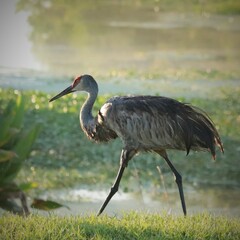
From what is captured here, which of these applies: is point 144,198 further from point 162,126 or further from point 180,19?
point 180,19

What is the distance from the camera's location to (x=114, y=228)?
21.9 ft

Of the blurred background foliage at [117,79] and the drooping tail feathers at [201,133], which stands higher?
the drooping tail feathers at [201,133]

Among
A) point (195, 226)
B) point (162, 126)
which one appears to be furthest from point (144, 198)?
point (195, 226)

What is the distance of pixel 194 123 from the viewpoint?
7758mm

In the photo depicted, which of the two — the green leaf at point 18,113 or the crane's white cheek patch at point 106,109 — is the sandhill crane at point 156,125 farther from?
the green leaf at point 18,113

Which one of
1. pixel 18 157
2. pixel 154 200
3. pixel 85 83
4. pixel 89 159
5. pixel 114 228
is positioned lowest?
pixel 154 200

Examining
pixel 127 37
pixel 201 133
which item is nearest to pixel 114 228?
pixel 201 133

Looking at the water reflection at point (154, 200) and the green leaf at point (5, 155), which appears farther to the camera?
the water reflection at point (154, 200)

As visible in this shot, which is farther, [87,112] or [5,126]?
[5,126]

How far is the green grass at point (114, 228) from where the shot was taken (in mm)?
6562

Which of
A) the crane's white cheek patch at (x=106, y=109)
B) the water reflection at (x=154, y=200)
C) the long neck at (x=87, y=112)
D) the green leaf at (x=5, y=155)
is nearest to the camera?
the crane's white cheek patch at (x=106, y=109)

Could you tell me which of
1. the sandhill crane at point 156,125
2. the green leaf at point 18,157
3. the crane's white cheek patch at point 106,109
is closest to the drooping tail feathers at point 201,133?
the sandhill crane at point 156,125

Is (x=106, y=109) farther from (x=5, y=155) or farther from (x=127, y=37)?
(x=127, y=37)

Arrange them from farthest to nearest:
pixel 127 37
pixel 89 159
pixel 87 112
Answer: pixel 127 37 → pixel 89 159 → pixel 87 112
